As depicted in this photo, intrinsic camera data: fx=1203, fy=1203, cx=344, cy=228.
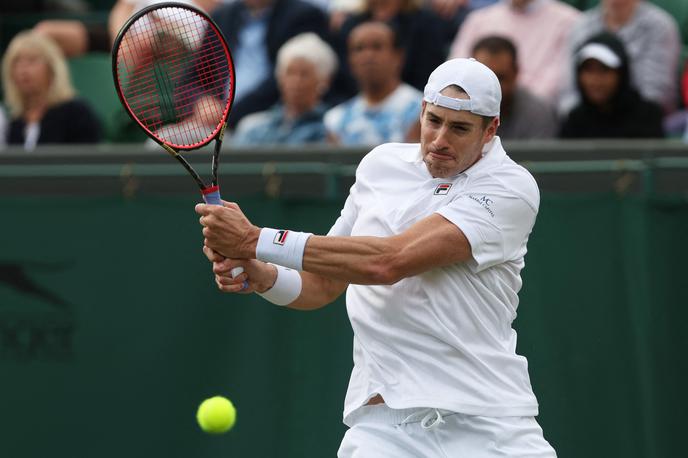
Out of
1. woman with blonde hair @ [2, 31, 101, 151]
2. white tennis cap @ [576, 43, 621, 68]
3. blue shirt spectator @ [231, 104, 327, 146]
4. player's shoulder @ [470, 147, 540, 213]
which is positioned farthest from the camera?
woman with blonde hair @ [2, 31, 101, 151]

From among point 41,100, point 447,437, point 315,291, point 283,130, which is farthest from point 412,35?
point 447,437

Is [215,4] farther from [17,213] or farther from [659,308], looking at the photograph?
[659,308]

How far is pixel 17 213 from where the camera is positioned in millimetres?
5699

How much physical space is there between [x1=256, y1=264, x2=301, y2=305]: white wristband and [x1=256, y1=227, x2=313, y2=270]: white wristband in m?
0.31

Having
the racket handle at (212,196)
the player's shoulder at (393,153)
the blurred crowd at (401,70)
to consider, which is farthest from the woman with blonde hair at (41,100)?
the racket handle at (212,196)

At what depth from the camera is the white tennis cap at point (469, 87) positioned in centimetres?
388

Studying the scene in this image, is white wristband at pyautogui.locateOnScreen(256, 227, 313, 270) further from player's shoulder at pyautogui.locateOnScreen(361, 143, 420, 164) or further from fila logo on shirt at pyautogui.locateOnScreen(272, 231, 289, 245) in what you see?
player's shoulder at pyautogui.locateOnScreen(361, 143, 420, 164)

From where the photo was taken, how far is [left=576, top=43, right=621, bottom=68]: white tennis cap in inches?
268

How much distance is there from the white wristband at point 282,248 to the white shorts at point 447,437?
61 cm

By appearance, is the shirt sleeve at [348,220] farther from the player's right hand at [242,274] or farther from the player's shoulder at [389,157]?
the player's right hand at [242,274]

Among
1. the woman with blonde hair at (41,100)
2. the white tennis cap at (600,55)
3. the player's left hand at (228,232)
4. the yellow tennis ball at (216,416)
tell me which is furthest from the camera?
the woman with blonde hair at (41,100)

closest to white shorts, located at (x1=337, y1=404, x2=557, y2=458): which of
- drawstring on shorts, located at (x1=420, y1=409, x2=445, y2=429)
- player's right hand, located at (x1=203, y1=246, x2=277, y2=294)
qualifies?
drawstring on shorts, located at (x1=420, y1=409, x2=445, y2=429)

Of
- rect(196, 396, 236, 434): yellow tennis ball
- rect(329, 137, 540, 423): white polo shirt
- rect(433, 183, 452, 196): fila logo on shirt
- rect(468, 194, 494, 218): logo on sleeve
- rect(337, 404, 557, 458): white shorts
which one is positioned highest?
rect(433, 183, 452, 196): fila logo on shirt

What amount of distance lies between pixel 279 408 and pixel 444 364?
1.83 m
